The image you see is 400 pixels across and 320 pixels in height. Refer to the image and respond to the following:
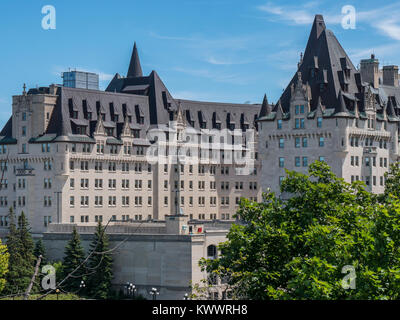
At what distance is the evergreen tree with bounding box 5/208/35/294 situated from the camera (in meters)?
99.7

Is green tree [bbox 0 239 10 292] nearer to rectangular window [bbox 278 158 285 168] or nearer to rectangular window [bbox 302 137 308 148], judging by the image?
rectangular window [bbox 278 158 285 168]

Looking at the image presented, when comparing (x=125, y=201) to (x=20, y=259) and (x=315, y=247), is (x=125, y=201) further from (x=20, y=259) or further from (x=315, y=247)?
(x=315, y=247)

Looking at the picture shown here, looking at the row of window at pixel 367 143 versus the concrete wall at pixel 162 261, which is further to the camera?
the row of window at pixel 367 143

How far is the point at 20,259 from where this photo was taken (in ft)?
349

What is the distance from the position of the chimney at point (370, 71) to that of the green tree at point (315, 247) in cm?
7685

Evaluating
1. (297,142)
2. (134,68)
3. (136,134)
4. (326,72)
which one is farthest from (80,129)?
(326,72)

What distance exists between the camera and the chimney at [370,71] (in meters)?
133

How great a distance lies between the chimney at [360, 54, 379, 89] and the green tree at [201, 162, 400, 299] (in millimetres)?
76853

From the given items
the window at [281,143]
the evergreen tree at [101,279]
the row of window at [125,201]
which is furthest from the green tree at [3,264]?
the window at [281,143]

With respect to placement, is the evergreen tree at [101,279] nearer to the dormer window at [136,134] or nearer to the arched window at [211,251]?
the arched window at [211,251]
